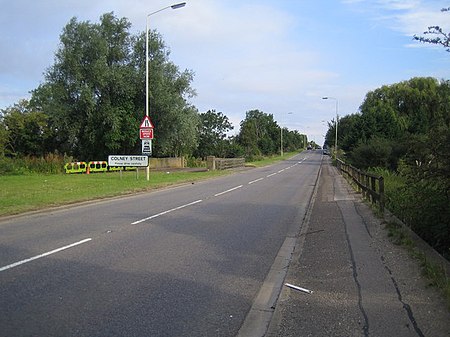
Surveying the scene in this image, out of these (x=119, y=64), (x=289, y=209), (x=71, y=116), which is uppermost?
(x=119, y=64)

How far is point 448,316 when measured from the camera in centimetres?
492

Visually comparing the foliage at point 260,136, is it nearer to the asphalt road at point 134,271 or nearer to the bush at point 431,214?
the asphalt road at point 134,271

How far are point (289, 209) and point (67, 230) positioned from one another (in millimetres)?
8072

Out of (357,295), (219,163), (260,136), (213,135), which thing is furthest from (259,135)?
(357,295)

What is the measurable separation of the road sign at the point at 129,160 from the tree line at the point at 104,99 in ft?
48.4

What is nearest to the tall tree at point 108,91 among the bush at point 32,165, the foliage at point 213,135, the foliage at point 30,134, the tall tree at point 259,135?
the foliage at point 30,134

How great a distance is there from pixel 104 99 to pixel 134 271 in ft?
130

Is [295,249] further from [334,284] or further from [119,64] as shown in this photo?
[119,64]

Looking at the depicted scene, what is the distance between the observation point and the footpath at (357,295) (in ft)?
15.7

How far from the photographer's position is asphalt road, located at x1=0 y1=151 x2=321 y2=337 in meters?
5.12

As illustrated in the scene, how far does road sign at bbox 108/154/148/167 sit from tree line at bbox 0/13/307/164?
48.4 feet

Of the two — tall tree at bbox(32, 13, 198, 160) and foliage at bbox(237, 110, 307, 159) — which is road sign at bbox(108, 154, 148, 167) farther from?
foliage at bbox(237, 110, 307, 159)

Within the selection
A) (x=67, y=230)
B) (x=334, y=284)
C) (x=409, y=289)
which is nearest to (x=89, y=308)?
(x=334, y=284)

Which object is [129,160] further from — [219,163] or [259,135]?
[259,135]
